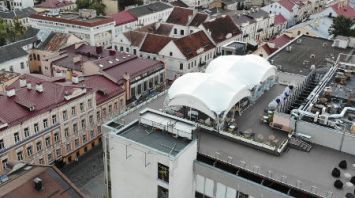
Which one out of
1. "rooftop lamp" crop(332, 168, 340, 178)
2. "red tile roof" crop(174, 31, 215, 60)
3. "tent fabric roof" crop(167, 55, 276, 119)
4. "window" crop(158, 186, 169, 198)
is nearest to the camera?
"rooftop lamp" crop(332, 168, 340, 178)

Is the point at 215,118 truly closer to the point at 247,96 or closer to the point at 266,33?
the point at 247,96

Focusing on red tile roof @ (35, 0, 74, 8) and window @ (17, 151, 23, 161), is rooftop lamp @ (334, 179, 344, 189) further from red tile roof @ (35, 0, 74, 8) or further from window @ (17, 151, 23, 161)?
red tile roof @ (35, 0, 74, 8)

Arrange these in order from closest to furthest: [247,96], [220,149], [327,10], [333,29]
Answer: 1. [220,149]
2. [247,96]
3. [333,29]
4. [327,10]

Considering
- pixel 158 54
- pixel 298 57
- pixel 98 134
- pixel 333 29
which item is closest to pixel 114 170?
pixel 98 134

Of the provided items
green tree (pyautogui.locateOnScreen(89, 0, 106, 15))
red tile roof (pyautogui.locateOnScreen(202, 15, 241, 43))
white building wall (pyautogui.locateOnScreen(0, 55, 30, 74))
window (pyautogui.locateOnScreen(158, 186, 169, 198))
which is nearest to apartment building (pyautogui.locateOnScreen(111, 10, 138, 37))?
green tree (pyautogui.locateOnScreen(89, 0, 106, 15))

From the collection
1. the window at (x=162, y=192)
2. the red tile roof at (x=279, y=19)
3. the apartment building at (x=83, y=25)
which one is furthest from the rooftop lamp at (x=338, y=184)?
the red tile roof at (x=279, y=19)

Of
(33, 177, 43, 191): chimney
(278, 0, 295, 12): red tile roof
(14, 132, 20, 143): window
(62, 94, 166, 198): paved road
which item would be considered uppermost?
(278, 0, 295, 12): red tile roof

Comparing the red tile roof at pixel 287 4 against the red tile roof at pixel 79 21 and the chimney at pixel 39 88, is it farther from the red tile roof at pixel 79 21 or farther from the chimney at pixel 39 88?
the chimney at pixel 39 88
